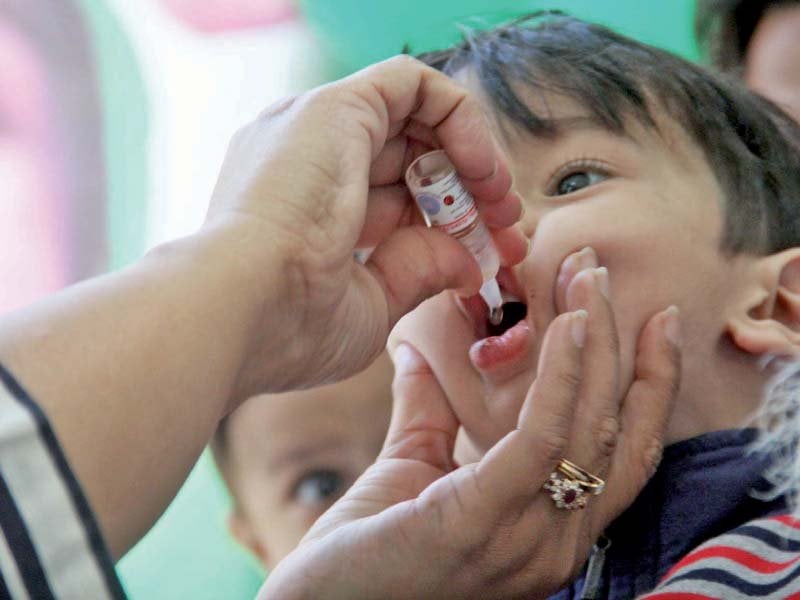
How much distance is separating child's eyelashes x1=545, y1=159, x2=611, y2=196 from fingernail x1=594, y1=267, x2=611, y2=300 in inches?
6.0

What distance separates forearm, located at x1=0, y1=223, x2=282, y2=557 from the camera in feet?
2.24

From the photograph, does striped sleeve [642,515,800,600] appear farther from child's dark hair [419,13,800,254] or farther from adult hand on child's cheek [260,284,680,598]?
child's dark hair [419,13,800,254]

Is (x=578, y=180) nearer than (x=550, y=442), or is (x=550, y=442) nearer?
(x=550, y=442)

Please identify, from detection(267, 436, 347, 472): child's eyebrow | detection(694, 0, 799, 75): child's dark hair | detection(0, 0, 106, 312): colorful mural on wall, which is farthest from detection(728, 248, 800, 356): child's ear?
detection(0, 0, 106, 312): colorful mural on wall

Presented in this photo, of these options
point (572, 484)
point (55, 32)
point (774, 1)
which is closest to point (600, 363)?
point (572, 484)

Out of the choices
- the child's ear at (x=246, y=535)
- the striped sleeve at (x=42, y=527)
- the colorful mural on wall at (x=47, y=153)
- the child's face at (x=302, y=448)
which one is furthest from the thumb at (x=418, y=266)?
the colorful mural on wall at (x=47, y=153)

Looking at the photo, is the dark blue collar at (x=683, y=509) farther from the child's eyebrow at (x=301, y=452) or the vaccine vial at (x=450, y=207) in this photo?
the child's eyebrow at (x=301, y=452)

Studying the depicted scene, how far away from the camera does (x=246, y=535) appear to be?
5.60 ft

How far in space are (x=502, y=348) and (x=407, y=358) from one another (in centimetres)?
17

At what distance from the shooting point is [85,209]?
1.91 metres

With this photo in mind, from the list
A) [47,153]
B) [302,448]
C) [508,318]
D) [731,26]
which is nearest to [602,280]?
[508,318]

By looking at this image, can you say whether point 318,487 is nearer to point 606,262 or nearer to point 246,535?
point 246,535

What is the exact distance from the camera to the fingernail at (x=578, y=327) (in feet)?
2.99

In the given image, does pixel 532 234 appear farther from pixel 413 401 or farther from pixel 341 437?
pixel 341 437
